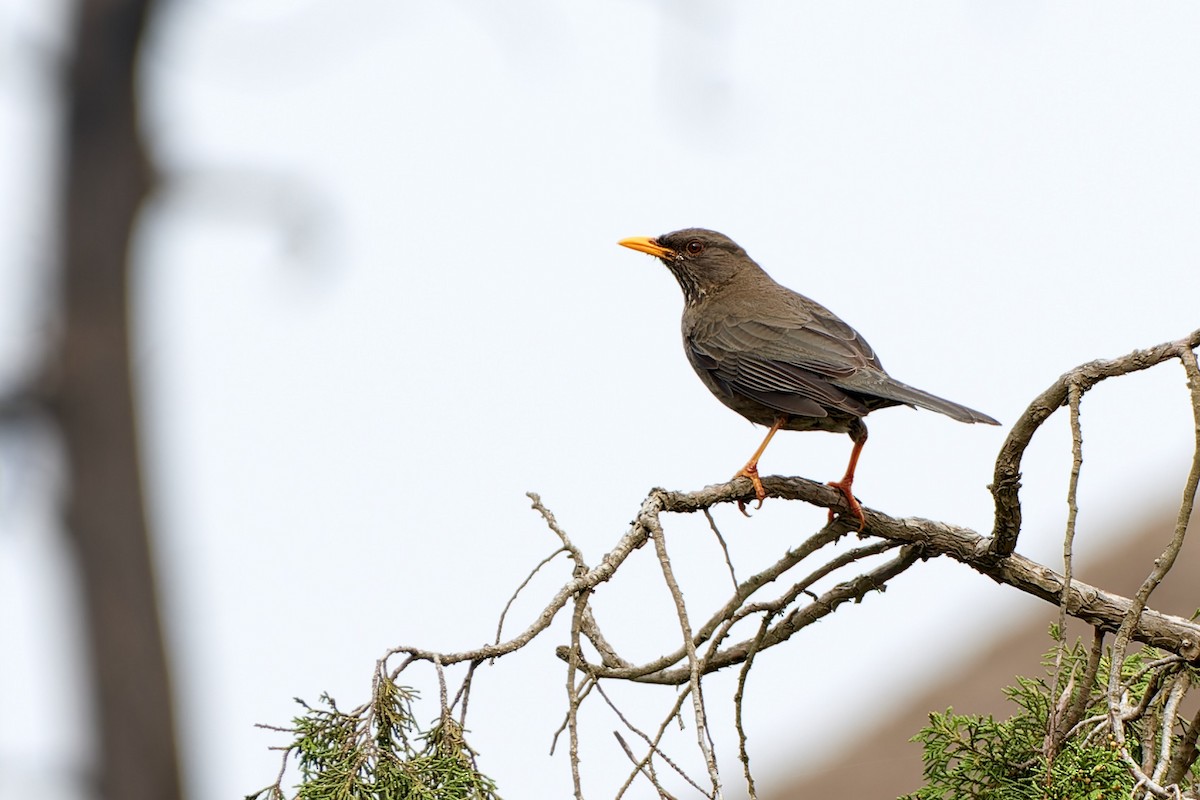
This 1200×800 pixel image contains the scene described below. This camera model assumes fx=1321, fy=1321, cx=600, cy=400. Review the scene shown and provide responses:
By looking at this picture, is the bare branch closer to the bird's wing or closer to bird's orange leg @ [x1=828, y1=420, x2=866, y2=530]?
bird's orange leg @ [x1=828, y1=420, x2=866, y2=530]

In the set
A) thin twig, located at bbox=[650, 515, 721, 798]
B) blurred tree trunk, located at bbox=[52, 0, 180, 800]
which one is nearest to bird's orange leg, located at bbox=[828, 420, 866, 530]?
thin twig, located at bbox=[650, 515, 721, 798]

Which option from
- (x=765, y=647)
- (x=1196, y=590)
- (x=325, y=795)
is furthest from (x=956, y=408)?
(x=1196, y=590)

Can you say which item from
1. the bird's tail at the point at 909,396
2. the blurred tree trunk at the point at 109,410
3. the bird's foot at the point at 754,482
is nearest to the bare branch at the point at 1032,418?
the bird's foot at the point at 754,482

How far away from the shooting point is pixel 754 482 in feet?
14.6

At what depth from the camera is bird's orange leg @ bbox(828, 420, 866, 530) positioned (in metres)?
4.32

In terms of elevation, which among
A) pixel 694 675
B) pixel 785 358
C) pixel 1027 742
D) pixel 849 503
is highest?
pixel 785 358

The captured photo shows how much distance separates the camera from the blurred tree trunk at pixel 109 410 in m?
5.09

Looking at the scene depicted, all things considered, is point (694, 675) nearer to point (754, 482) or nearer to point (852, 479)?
point (754, 482)

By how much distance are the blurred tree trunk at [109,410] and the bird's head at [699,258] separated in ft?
9.32

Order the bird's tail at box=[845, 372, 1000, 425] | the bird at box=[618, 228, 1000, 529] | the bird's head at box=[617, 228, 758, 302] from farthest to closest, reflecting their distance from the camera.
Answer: the bird's head at box=[617, 228, 758, 302]
the bird at box=[618, 228, 1000, 529]
the bird's tail at box=[845, 372, 1000, 425]

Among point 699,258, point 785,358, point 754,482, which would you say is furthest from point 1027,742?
point 699,258

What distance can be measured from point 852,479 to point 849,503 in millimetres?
462

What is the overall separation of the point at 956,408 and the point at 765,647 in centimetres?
163

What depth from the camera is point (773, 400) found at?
5.66 meters
